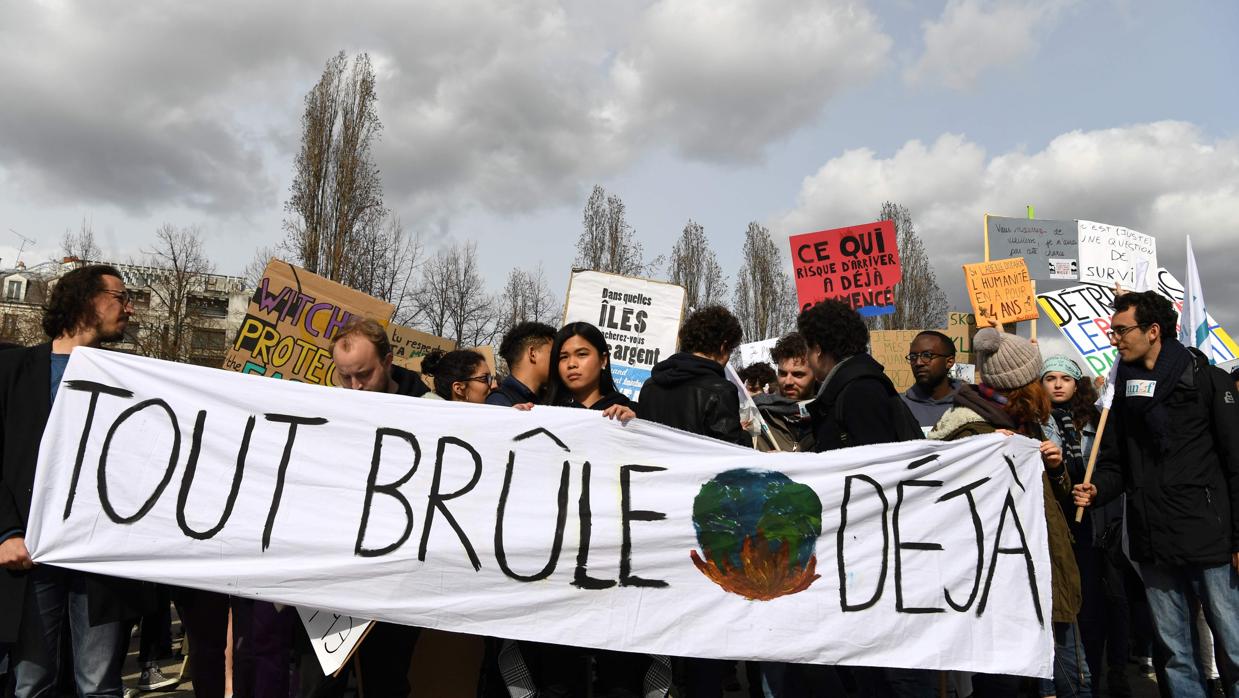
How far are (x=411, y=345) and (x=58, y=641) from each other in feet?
19.8

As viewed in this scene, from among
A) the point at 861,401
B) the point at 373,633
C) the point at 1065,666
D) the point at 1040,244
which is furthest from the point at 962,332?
the point at 373,633

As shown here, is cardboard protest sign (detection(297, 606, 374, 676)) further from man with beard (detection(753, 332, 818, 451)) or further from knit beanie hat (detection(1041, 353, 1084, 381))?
knit beanie hat (detection(1041, 353, 1084, 381))

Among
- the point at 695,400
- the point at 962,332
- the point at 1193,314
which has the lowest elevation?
the point at 695,400

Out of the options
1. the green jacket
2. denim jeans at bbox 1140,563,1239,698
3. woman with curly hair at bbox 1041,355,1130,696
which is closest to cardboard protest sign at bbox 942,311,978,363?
woman with curly hair at bbox 1041,355,1130,696

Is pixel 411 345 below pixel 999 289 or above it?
below

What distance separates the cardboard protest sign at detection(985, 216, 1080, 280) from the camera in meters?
9.74

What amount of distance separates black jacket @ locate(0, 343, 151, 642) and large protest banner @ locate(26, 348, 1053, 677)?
55 millimetres

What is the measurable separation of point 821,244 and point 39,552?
26.1 ft

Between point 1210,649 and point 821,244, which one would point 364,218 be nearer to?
point 821,244

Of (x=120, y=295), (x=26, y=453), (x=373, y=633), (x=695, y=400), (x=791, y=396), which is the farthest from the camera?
(x=791, y=396)

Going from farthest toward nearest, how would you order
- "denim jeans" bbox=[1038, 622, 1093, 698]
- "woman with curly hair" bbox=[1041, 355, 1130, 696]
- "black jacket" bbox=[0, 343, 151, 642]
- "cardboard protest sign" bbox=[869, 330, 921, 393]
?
1. "cardboard protest sign" bbox=[869, 330, 921, 393]
2. "woman with curly hair" bbox=[1041, 355, 1130, 696]
3. "denim jeans" bbox=[1038, 622, 1093, 698]
4. "black jacket" bbox=[0, 343, 151, 642]

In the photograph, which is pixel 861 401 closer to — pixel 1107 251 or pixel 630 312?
pixel 630 312

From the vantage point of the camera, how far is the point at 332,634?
352 centimetres

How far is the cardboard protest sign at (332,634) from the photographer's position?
11.4ft
